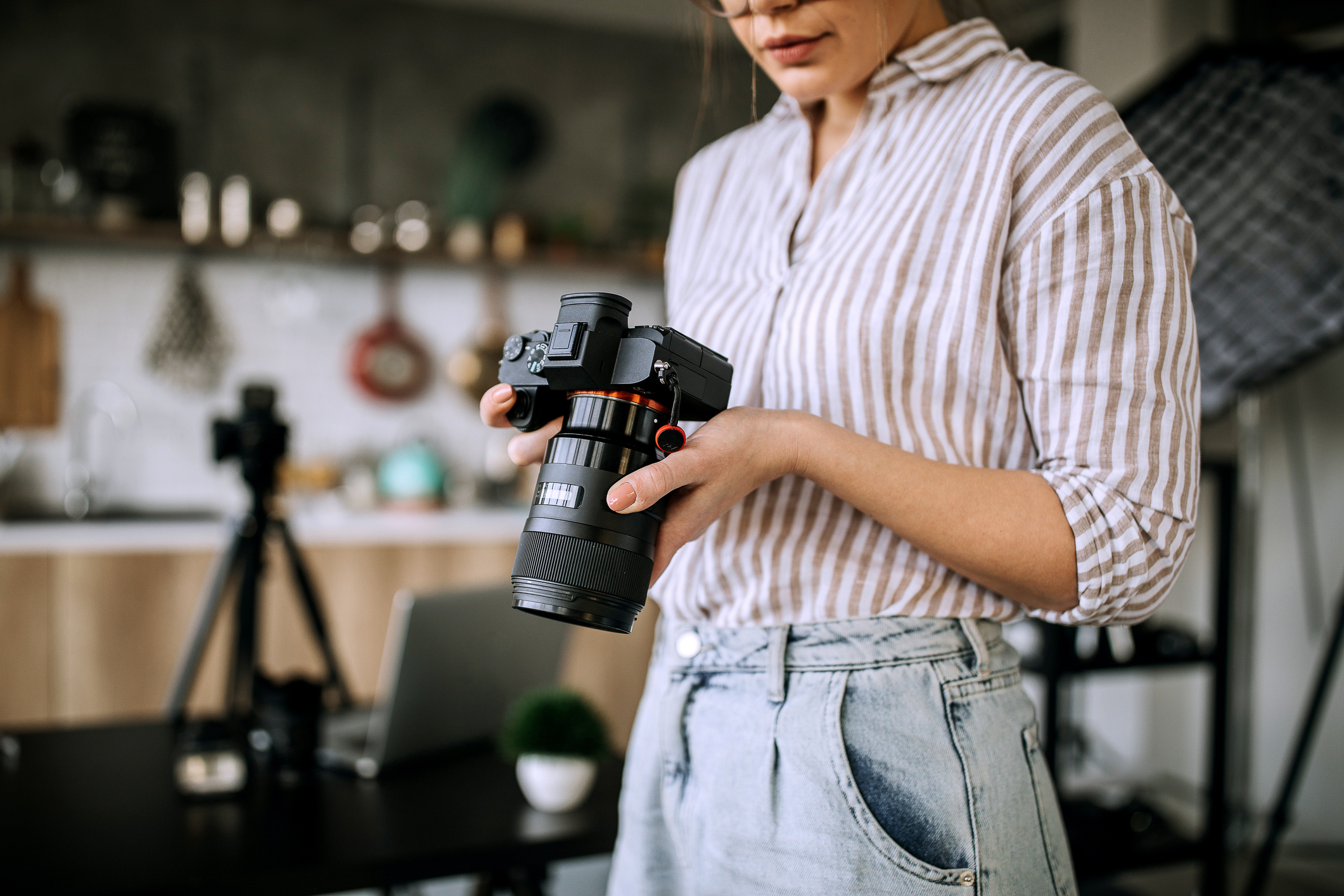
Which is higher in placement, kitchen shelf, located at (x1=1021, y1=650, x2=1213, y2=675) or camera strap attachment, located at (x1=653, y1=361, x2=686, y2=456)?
camera strap attachment, located at (x1=653, y1=361, x2=686, y2=456)

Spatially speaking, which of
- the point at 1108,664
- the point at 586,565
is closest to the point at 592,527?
the point at 586,565

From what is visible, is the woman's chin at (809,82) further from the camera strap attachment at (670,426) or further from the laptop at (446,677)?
the laptop at (446,677)

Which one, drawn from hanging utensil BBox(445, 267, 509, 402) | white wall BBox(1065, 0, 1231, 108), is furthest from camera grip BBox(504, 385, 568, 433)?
hanging utensil BBox(445, 267, 509, 402)

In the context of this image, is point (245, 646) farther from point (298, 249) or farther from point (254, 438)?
point (298, 249)

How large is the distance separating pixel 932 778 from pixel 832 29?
0.52 m

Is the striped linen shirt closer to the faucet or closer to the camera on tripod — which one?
the camera on tripod

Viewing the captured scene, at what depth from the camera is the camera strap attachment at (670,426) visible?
0.60m

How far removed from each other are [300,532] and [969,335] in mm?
2810

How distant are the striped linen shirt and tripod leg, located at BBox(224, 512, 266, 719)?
751 mm

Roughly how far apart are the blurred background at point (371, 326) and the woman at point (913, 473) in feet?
5.25

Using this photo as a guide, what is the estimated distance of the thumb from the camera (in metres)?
0.56

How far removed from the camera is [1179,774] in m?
3.00

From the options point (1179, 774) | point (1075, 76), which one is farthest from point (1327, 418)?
point (1075, 76)

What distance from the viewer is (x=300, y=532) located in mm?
3094
